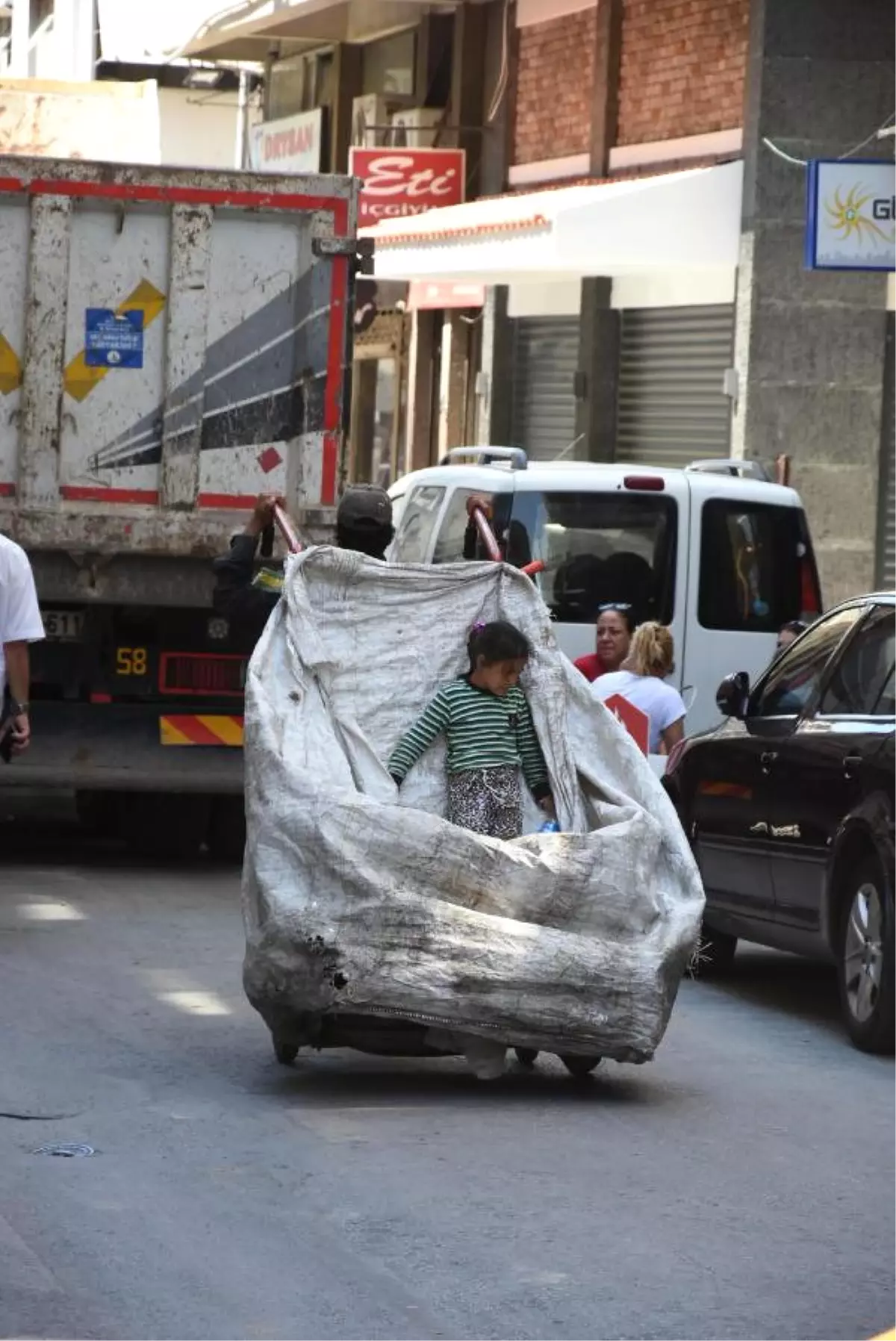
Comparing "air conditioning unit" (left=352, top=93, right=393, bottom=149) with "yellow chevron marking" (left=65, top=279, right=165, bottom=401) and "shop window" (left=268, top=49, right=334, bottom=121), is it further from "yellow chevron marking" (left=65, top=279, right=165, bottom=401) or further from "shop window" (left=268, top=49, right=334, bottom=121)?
"yellow chevron marking" (left=65, top=279, right=165, bottom=401)

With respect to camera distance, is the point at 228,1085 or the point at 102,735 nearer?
the point at 228,1085

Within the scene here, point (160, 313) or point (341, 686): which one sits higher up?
point (160, 313)

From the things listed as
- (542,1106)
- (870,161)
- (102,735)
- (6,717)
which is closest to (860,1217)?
(542,1106)

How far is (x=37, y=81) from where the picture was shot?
3869 centimetres

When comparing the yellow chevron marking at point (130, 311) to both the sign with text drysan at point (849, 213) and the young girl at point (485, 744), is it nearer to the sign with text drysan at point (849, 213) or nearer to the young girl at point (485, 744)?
the young girl at point (485, 744)

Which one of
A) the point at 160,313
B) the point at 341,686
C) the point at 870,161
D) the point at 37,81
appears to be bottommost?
the point at 341,686

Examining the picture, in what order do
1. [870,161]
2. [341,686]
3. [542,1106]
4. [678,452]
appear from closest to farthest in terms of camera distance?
[542,1106] → [341,686] → [870,161] → [678,452]

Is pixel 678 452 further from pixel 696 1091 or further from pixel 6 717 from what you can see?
pixel 696 1091

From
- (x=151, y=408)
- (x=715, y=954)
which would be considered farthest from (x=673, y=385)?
(x=715, y=954)

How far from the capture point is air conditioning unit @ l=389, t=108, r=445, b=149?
103 feet

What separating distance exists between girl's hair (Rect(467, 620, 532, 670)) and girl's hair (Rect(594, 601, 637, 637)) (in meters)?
4.44

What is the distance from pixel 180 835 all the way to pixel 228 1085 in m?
5.79

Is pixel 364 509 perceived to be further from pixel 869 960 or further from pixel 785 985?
pixel 869 960

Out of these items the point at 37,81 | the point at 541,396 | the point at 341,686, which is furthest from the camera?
the point at 37,81
